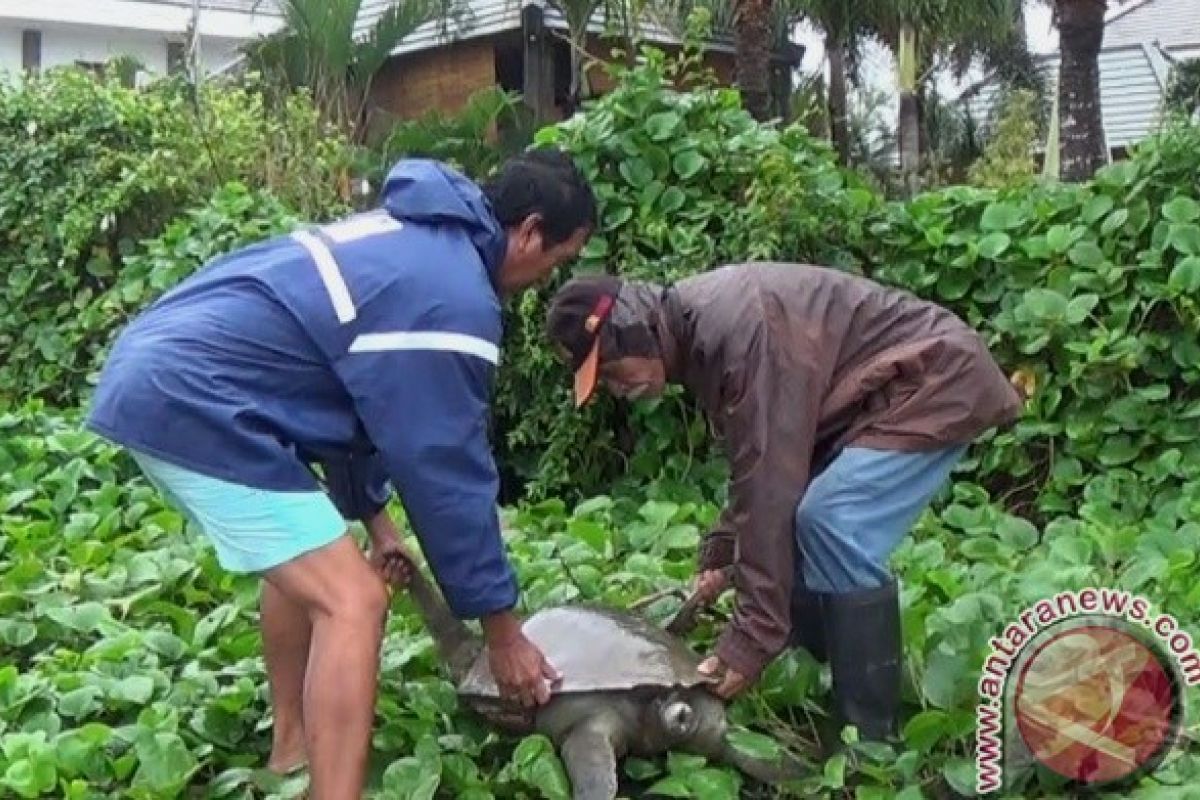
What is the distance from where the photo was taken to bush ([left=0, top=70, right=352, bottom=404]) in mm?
8594

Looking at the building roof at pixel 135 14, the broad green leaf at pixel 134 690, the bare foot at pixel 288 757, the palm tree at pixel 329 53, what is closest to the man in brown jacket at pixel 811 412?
the bare foot at pixel 288 757

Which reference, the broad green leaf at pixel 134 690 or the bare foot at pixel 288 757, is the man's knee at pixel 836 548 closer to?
the bare foot at pixel 288 757

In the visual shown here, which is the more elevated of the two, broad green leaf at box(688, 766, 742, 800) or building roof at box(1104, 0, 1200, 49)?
building roof at box(1104, 0, 1200, 49)

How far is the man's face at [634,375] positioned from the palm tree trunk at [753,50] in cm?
981

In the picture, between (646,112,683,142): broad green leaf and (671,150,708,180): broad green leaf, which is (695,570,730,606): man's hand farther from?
(646,112,683,142): broad green leaf

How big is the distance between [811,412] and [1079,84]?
34.6 ft

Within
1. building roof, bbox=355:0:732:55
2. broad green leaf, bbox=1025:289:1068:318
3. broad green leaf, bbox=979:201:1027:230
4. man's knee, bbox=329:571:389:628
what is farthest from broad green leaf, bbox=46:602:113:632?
building roof, bbox=355:0:732:55

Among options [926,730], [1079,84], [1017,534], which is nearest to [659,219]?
[1017,534]

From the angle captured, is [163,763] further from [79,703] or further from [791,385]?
[791,385]

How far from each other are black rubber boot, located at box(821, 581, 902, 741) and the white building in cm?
2786

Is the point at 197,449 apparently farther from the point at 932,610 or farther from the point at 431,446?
the point at 932,610

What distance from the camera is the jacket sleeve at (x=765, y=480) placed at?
3.29 metres

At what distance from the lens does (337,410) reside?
10.2 ft

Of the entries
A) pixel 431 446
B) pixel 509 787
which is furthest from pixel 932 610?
pixel 431 446
